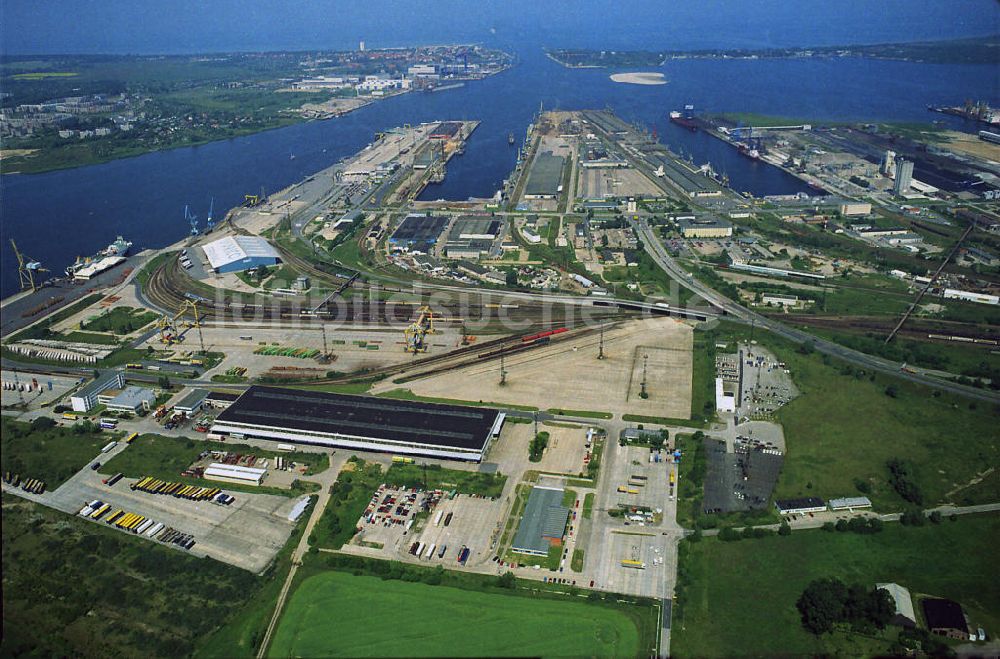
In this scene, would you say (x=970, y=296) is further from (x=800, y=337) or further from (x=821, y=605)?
(x=821, y=605)

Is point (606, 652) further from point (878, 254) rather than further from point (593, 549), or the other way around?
point (878, 254)

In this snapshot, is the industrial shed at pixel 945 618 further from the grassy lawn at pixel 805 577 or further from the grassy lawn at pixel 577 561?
the grassy lawn at pixel 577 561

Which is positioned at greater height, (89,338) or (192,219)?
(192,219)

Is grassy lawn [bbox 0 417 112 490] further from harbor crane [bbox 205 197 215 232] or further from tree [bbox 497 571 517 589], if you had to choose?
harbor crane [bbox 205 197 215 232]

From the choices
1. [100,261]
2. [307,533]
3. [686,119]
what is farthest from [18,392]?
[686,119]

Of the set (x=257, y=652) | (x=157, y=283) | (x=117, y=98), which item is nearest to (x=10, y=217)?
(x=157, y=283)

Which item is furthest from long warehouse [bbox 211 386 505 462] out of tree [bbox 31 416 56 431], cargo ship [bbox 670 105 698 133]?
cargo ship [bbox 670 105 698 133]
